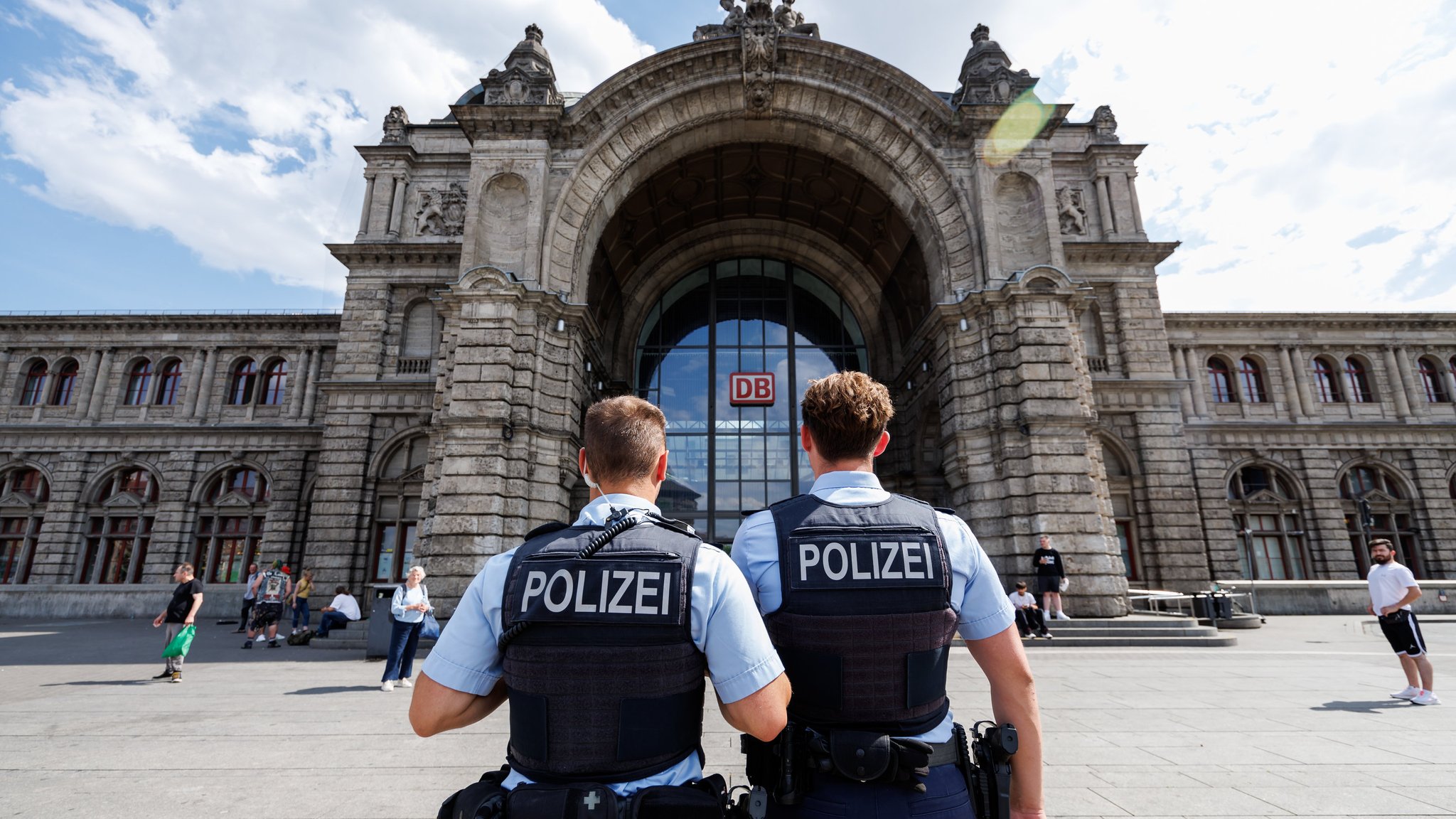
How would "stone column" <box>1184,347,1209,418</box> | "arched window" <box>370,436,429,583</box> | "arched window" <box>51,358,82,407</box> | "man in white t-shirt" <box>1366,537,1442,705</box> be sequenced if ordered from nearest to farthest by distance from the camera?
"man in white t-shirt" <box>1366,537,1442,705</box> < "arched window" <box>370,436,429,583</box> < "stone column" <box>1184,347,1209,418</box> < "arched window" <box>51,358,82,407</box>

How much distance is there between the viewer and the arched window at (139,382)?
29156 mm

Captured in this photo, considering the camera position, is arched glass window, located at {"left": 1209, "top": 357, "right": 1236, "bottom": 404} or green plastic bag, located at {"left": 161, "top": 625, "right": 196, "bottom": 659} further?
arched glass window, located at {"left": 1209, "top": 357, "right": 1236, "bottom": 404}

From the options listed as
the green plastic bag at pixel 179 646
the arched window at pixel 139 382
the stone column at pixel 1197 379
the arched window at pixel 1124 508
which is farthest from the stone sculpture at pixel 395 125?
the stone column at pixel 1197 379

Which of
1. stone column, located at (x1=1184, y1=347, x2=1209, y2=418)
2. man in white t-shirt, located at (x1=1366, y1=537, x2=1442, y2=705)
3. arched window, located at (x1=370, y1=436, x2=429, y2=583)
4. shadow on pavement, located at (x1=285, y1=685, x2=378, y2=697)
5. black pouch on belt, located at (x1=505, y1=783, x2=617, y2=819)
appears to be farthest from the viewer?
stone column, located at (x1=1184, y1=347, x2=1209, y2=418)

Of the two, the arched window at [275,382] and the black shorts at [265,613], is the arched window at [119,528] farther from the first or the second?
the black shorts at [265,613]

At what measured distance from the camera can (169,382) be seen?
96.8 ft

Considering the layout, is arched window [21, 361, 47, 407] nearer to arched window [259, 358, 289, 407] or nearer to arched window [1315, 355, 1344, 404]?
arched window [259, 358, 289, 407]

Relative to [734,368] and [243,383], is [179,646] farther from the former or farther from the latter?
[243,383]

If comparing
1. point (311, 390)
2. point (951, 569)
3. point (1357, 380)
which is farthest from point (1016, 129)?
point (311, 390)

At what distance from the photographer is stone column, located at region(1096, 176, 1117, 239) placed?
23.6 meters

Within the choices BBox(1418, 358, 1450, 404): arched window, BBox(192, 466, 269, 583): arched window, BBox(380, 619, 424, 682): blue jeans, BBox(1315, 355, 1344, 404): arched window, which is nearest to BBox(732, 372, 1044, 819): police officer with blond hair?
BBox(380, 619, 424, 682): blue jeans

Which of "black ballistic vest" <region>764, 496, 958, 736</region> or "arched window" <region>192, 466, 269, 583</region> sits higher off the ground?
"arched window" <region>192, 466, 269, 583</region>

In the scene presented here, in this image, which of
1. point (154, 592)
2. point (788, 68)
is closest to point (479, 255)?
point (788, 68)

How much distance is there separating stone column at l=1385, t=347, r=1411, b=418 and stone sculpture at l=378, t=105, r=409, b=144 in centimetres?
4589
